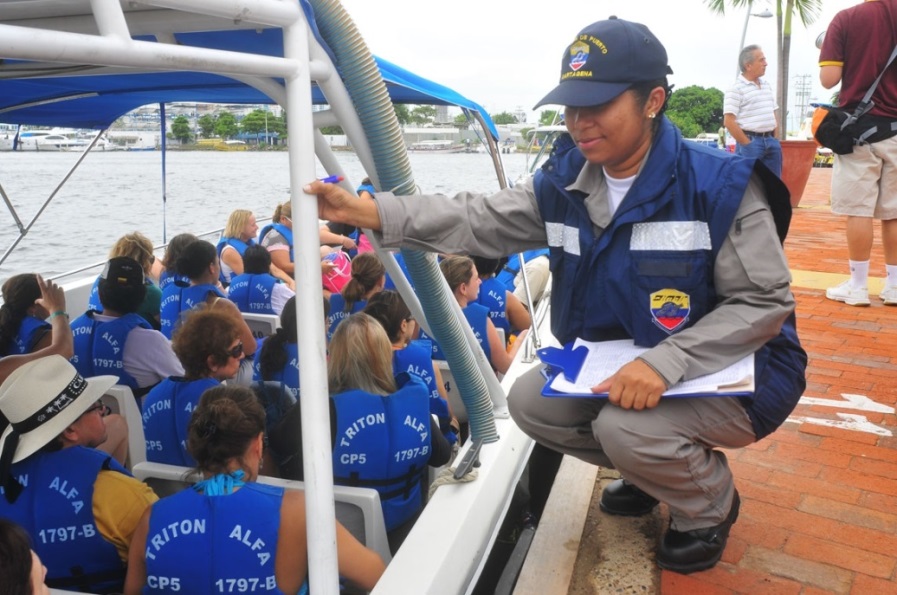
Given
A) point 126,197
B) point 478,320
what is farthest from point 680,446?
point 126,197

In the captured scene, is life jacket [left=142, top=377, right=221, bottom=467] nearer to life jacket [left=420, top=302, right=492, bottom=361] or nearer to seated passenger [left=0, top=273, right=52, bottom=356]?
seated passenger [left=0, top=273, right=52, bottom=356]

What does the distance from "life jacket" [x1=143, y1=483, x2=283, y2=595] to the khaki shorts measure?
4529 mm

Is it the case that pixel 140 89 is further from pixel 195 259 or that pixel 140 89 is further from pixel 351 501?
pixel 351 501

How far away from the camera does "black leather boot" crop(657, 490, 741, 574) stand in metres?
2.28

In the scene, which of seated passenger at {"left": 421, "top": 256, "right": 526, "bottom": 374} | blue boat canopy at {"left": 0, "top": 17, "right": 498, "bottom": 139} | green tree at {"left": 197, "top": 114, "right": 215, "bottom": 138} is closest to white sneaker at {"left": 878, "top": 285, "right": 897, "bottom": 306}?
seated passenger at {"left": 421, "top": 256, "right": 526, "bottom": 374}

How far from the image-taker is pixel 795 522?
2.57 metres

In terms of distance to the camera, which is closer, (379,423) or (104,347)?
(379,423)

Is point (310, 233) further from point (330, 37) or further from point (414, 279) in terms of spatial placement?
point (414, 279)

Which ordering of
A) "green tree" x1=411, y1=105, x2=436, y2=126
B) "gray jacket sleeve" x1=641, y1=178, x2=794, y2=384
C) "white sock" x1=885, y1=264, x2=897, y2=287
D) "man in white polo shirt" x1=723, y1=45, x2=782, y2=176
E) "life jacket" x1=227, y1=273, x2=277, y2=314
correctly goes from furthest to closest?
"man in white polo shirt" x1=723, y1=45, x2=782, y2=176 < "life jacket" x1=227, y1=273, x2=277, y2=314 < "white sock" x1=885, y1=264, x2=897, y2=287 < "green tree" x1=411, y1=105, x2=436, y2=126 < "gray jacket sleeve" x1=641, y1=178, x2=794, y2=384

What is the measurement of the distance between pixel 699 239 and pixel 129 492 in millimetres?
1733

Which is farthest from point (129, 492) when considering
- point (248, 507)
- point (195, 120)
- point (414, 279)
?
point (195, 120)

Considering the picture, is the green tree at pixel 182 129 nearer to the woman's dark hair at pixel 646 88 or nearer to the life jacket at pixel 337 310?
the life jacket at pixel 337 310

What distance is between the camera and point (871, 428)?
3254 millimetres

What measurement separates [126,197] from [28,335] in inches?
704
